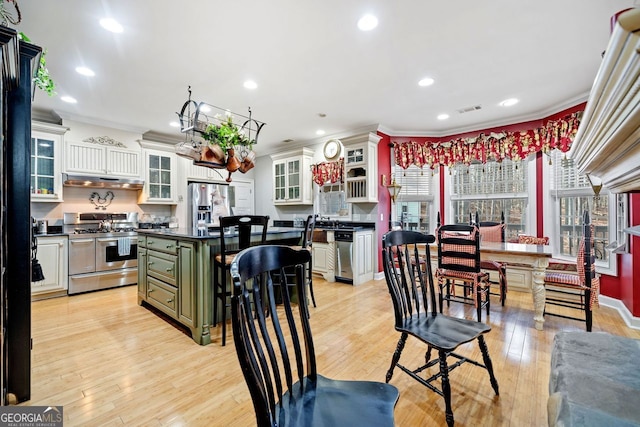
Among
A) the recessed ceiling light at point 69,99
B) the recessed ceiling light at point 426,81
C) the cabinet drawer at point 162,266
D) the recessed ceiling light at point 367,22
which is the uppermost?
the recessed ceiling light at point 69,99

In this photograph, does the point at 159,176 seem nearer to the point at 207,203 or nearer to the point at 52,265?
the point at 207,203

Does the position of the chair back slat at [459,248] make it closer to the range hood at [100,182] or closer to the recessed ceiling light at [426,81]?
the recessed ceiling light at [426,81]

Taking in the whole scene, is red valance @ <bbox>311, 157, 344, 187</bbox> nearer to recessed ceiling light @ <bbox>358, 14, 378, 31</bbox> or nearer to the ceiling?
the ceiling

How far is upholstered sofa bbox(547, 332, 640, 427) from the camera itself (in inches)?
23.0

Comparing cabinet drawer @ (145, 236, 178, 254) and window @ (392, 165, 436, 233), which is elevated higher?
window @ (392, 165, 436, 233)

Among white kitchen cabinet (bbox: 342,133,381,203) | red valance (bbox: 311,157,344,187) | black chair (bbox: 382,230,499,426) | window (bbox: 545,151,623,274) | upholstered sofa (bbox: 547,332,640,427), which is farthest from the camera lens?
red valance (bbox: 311,157,344,187)

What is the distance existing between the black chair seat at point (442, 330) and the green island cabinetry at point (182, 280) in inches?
68.3

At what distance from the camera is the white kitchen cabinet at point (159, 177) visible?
5.10 m

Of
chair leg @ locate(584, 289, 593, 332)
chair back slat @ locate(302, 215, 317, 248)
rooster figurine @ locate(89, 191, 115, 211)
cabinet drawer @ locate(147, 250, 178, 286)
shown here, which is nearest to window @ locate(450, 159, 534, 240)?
chair leg @ locate(584, 289, 593, 332)

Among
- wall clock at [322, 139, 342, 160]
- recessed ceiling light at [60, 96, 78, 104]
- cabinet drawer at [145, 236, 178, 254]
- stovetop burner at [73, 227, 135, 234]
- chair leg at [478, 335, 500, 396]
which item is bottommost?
chair leg at [478, 335, 500, 396]

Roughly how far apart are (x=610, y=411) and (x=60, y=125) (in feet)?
19.9

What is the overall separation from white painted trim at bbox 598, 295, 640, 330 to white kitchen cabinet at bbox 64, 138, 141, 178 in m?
6.85

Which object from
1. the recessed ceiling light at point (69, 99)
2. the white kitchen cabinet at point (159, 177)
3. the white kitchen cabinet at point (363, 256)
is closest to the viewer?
the recessed ceiling light at point (69, 99)

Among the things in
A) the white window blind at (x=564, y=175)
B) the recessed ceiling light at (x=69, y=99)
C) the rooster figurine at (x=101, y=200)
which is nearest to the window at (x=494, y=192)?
the white window blind at (x=564, y=175)
